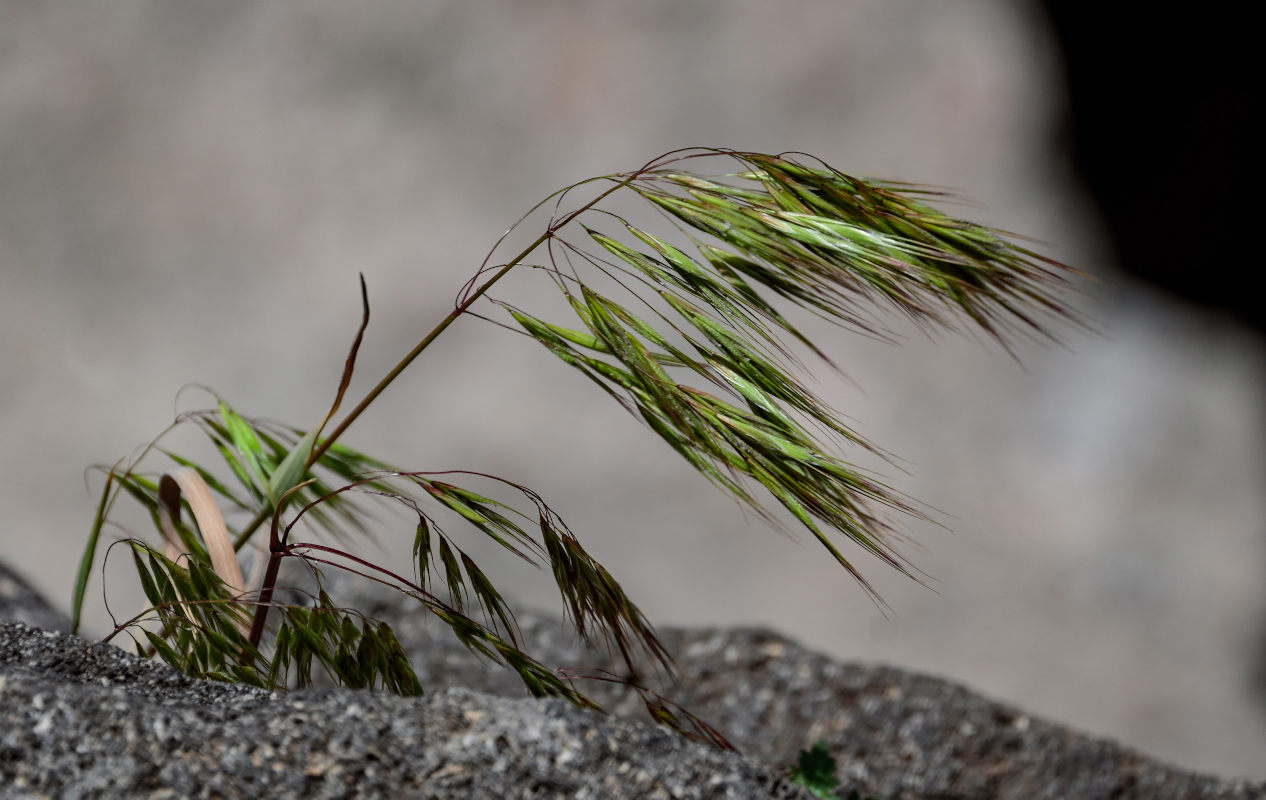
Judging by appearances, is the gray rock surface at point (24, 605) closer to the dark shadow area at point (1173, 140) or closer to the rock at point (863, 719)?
the rock at point (863, 719)

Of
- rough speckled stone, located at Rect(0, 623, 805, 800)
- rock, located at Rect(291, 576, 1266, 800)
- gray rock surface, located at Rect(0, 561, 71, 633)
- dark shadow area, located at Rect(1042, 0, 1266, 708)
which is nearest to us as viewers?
rough speckled stone, located at Rect(0, 623, 805, 800)

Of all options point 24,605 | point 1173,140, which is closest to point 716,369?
point 24,605

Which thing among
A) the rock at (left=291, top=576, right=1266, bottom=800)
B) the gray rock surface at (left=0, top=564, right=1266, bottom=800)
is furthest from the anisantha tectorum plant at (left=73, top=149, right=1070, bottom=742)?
the rock at (left=291, top=576, right=1266, bottom=800)

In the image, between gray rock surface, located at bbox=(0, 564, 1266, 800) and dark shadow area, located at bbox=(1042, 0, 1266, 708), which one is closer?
gray rock surface, located at bbox=(0, 564, 1266, 800)

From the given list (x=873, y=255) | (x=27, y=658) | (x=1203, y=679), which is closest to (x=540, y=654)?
(x=27, y=658)

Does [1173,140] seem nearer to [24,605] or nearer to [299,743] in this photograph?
[24,605]

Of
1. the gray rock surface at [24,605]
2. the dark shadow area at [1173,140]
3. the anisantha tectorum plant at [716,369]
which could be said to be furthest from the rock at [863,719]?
the dark shadow area at [1173,140]

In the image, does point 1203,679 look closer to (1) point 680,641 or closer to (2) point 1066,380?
(2) point 1066,380

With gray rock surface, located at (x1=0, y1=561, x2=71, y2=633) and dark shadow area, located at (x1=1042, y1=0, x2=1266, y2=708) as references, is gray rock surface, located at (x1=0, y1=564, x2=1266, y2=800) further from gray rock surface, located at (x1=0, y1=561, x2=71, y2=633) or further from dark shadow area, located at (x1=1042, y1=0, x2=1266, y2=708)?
dark shadow area, located at (x1=1042, y1=0, x2=1266, y2=708)

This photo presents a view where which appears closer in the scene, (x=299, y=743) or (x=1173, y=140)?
(x=299, y=743)

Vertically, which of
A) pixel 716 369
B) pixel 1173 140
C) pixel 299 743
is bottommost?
pixel 299 743

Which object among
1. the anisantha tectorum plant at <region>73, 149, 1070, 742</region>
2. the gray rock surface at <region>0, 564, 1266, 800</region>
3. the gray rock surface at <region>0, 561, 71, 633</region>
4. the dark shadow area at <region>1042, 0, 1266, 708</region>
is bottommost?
the gray rock surface at <region>0, 561, 71, 633</region>
